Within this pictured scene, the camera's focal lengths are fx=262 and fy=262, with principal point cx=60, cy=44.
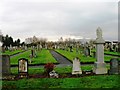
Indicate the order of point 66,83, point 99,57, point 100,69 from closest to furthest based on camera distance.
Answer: point 66,83 → point 100,69 → point 99,57

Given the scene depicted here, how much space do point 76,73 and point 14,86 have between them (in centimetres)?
601

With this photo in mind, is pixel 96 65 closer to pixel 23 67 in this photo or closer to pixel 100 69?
pixel 100 69

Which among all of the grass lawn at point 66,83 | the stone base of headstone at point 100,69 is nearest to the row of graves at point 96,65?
the stone base of headstone at point 100,69

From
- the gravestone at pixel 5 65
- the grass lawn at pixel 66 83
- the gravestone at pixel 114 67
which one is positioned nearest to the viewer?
the grass lawn at pixel 66 83

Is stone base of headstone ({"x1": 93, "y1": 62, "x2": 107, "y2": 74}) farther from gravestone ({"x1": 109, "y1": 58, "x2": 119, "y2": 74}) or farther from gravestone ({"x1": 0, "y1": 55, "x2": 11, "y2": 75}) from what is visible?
gravestone ({"x1": 0, "y1": 55, "x2": 11, "y2": 75})

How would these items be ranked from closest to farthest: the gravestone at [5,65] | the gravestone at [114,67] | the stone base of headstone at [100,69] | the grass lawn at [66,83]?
the grass lawn at [66,83], the gravestone at [114,67], the stone base of headstone at [100,69], the gravestone at [5,65]

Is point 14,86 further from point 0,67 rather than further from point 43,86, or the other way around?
point 0,67

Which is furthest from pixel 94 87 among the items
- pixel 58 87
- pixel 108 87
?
pixel 58 87

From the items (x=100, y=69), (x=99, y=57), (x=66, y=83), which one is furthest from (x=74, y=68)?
(x=66, y=83)

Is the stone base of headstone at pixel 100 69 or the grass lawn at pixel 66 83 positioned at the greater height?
the stone base of headstone at pixel 100 69

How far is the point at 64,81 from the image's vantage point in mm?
15016

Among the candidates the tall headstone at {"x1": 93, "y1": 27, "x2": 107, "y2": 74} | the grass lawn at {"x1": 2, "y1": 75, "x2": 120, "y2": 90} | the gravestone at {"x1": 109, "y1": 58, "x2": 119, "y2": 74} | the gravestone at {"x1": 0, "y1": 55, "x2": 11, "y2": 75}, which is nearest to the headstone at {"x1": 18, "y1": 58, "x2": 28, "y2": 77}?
the gravestone at {"x1": 0, "y1": 55, "x2": 11, "y2": 75}

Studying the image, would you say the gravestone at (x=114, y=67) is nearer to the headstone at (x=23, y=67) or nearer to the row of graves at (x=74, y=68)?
the row of graves at (x=74, y=68)

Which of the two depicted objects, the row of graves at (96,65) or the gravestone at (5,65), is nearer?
the row of graves at (96,65)
